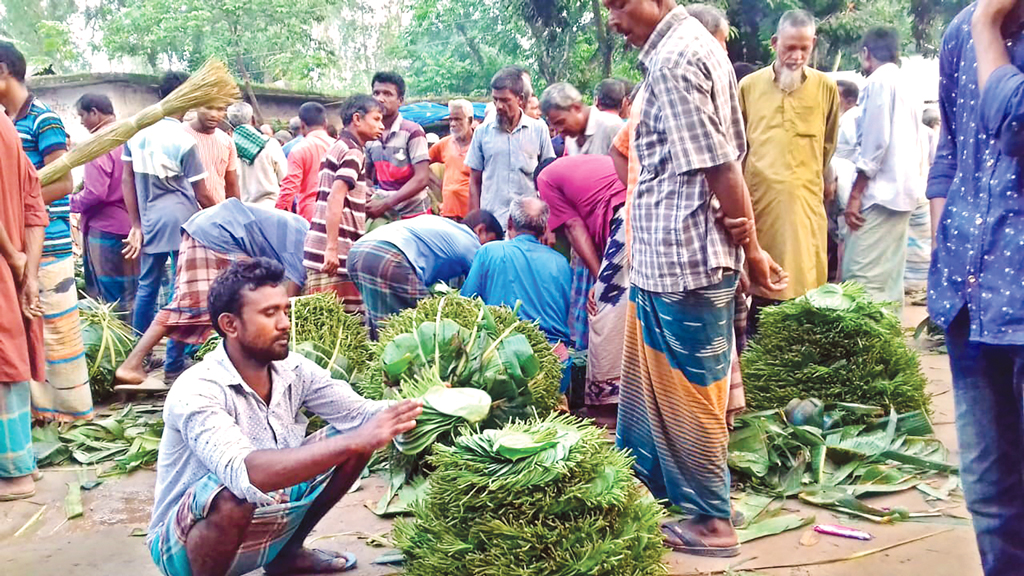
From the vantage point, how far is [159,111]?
186 inches

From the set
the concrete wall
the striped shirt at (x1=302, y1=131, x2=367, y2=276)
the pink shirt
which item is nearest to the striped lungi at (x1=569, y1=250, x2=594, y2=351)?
the pink shirt

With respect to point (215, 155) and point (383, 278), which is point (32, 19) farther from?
point (383, 278)

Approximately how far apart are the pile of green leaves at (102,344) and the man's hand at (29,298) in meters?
1.29

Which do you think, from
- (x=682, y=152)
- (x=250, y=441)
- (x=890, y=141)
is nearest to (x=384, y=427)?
(x=250, y=441)

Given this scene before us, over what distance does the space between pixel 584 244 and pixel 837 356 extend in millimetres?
1344

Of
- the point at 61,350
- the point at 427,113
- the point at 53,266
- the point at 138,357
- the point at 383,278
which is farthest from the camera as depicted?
the point at 427,113

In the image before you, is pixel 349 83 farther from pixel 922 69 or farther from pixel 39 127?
pixel 39 127

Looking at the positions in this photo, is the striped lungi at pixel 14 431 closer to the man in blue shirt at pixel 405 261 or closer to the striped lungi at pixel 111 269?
the man in blue shirt at pixel 405 261

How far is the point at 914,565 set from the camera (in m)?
2.89

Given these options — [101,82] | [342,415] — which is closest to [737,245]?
[342,415]

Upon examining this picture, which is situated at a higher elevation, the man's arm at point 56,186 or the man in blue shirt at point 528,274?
the man's arm at point 56,186

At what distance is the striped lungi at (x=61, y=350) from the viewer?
442 centimetres

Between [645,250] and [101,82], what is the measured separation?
12784 mm

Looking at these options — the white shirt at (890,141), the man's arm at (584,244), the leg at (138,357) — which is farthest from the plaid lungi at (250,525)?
the white shirt at (890,141)
